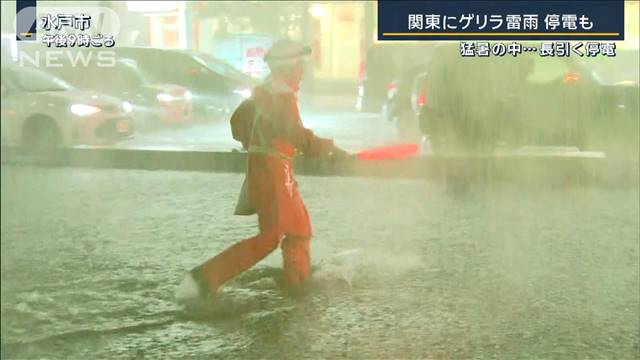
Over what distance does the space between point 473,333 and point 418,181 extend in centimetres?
487

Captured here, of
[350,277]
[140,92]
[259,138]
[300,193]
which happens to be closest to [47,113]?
[140,92]

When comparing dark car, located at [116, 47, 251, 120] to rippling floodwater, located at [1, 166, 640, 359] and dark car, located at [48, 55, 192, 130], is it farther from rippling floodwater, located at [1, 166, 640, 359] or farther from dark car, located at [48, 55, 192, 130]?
rippling floodwater, located at [1, 166, 640, 359]

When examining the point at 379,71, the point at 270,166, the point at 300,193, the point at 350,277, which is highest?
the point at 379,71

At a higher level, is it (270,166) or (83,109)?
(83,109)

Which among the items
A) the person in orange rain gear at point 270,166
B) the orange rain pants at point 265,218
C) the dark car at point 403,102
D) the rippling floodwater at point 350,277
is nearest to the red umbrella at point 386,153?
the person in orange rain gear at point 270,166

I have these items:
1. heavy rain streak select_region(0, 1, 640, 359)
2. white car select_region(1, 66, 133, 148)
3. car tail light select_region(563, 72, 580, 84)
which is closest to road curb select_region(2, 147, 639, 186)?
heavy rain streak select_region(0, 1, 640, 359)

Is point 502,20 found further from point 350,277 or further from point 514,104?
point 350,277

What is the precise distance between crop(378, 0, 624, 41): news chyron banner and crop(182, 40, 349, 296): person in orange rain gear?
2.98 meters

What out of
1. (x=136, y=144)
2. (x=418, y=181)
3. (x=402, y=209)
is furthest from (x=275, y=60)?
(x=136, y=144)

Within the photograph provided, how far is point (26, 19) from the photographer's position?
7844 millimetres

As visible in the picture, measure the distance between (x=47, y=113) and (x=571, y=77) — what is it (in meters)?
6.28

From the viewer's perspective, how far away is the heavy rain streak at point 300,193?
4406 millimetres

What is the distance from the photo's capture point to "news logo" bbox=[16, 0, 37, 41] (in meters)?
7.80

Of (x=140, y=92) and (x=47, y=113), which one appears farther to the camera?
(x=140, y=92)
